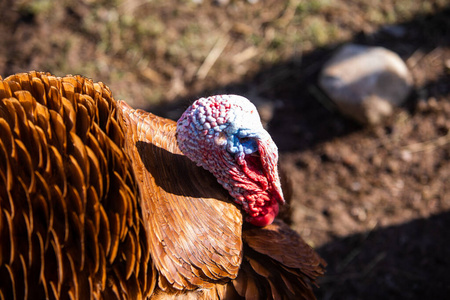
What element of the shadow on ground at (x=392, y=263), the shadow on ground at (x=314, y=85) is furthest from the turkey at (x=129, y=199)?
the shadow on ground at (x=314, y=85)

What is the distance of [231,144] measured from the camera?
1758 millimetres

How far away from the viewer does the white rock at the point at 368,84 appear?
3537 mm

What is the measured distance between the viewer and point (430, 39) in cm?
404

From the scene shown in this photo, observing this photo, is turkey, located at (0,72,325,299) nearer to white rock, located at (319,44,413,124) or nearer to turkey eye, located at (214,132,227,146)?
turkey eye, located at (214,132,227,146)

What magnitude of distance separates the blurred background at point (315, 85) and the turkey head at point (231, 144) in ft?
4.92

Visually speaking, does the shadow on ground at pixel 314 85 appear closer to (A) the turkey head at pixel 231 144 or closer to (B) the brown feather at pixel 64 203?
(A) the turkey head at pixel 231 144

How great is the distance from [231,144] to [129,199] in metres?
0.48

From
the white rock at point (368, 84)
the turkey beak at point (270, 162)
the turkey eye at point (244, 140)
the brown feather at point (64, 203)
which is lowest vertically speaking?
the white rock at point (368, 84)

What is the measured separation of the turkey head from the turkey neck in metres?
0.08

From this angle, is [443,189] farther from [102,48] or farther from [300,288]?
[102,48]

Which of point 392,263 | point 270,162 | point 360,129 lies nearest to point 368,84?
point 360,129

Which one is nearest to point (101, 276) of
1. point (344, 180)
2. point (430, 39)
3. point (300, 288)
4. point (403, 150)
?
point (300, 288)

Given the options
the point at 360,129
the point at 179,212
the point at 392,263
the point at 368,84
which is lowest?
the point at 392,263

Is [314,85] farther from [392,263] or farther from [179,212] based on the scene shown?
[179,212]
